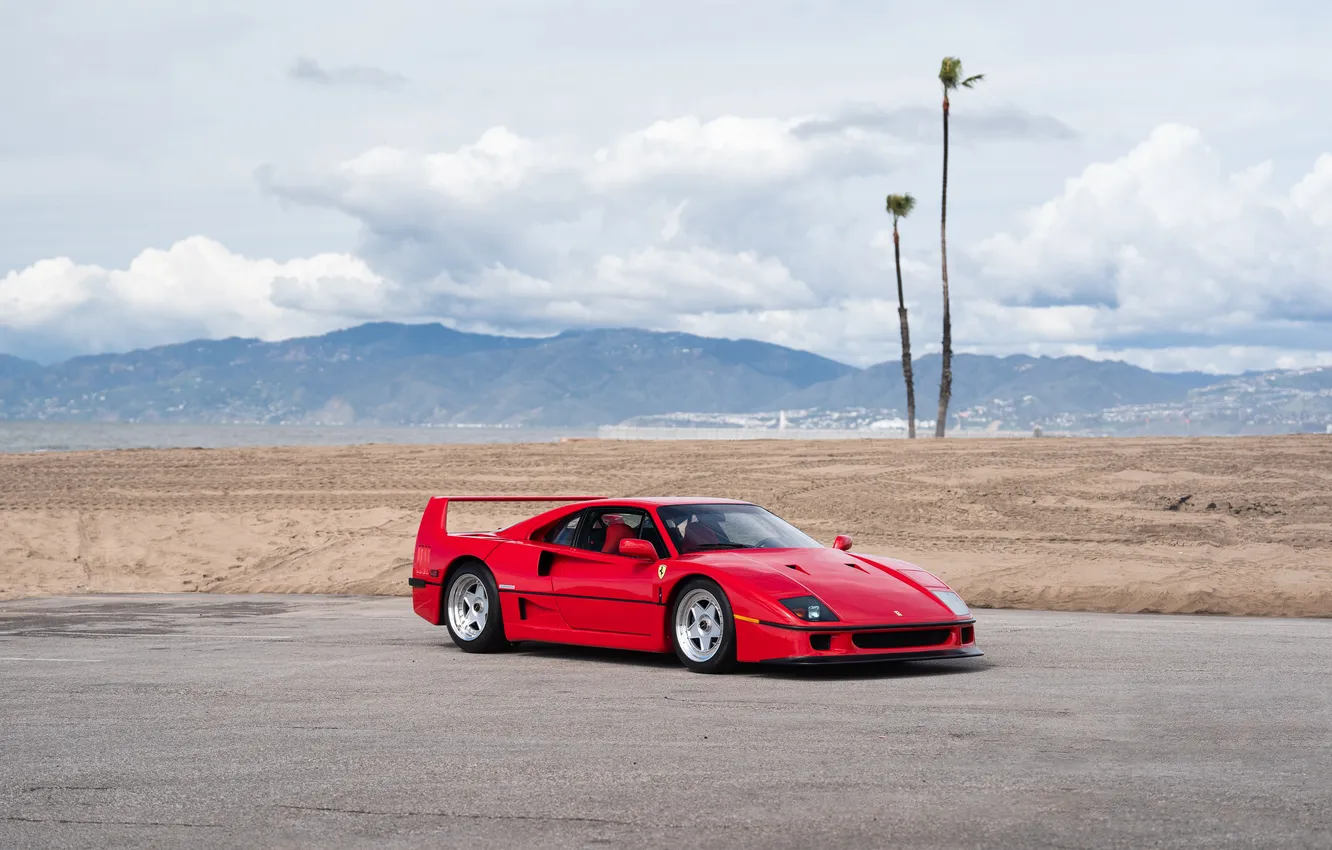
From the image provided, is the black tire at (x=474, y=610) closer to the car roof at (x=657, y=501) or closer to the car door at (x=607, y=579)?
the car door at (x=607, y=579)

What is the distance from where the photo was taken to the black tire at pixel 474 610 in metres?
12.3

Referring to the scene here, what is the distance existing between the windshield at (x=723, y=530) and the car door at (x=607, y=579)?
19 centimetres

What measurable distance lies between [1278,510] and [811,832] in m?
18.9

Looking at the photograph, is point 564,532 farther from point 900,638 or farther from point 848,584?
point 900,638

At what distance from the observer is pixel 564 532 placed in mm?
12203

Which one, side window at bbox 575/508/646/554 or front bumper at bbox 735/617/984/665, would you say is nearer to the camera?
front bumper at bbox 735/617/984/665

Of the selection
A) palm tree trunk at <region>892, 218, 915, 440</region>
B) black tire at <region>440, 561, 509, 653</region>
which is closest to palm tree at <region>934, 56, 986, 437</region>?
palm tree trunk at <region>892, 218, 915, 440</region>

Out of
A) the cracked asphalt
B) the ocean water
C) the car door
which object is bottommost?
the cracked asphalt

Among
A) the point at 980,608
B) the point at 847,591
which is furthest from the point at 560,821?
the point at 980,608

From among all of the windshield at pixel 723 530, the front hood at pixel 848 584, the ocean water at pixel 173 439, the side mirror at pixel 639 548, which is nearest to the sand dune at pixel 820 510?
the windshield at pixel 723 530

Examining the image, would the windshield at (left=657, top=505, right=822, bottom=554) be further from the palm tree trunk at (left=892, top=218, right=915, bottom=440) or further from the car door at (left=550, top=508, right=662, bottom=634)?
the palm tree trunk at (left=892, top=218, right=915, bottom=440)

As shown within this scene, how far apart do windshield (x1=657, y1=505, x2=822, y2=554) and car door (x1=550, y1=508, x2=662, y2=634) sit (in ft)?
0.63

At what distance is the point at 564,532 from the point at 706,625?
182cm

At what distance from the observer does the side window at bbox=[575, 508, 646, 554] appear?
38.7 ft
